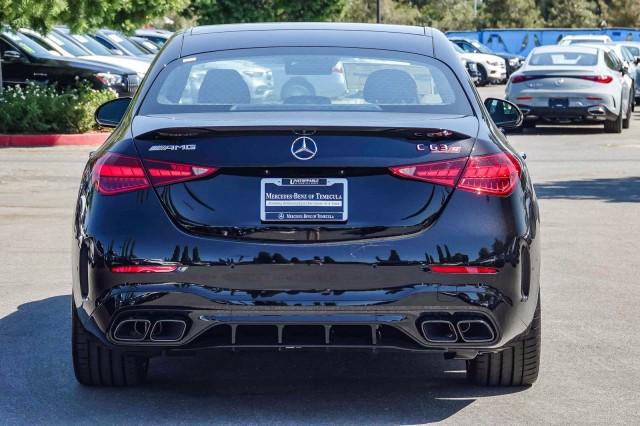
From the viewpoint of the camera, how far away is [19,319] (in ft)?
25.7

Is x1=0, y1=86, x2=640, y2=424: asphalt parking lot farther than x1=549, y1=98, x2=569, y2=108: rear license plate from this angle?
No

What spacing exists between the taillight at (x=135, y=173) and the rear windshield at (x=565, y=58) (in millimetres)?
19979

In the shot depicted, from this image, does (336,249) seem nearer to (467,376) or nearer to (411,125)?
(411,125)

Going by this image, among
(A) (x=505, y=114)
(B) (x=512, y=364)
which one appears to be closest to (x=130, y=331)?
(B) (x=512, y=364)

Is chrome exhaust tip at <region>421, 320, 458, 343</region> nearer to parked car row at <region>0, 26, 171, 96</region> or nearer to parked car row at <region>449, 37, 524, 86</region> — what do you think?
parked car row at <region>0, 26, 171, 96</region>

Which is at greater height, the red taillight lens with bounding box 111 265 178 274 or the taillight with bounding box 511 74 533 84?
the red taillight lens with bounding box 111 265 178 274

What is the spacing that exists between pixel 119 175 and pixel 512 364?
1844mm

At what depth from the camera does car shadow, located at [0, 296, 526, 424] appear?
5707mm

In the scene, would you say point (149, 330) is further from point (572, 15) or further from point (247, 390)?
point (572, 15)

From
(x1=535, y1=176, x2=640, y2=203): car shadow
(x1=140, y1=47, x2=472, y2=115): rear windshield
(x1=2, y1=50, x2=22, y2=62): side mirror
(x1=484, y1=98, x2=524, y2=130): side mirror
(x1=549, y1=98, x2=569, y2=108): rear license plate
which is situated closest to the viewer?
(x1=140, y1=47, x2=472, y2=115): rear windshield

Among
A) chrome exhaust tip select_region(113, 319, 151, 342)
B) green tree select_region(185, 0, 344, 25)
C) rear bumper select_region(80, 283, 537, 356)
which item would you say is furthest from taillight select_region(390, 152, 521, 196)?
green tree select_region(185, 0, 344, 25)

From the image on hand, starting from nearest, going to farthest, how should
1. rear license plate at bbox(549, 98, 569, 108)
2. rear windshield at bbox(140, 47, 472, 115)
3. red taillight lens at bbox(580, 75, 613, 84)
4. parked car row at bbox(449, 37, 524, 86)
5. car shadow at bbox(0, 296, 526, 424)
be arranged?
car shadow at bbox(0, 296, 526, 424)
rear windshield at bbox(140, 47, 472, 115)
rear license plate at bbox(549, 98, 569, 108)
red taillight lens at bbox(580, 75, 613, 84)
parked car row at bbox(449, 37, 524, 86)

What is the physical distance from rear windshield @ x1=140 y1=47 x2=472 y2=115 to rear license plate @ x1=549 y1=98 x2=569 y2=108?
17900 mm

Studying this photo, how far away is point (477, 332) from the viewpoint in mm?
5508
